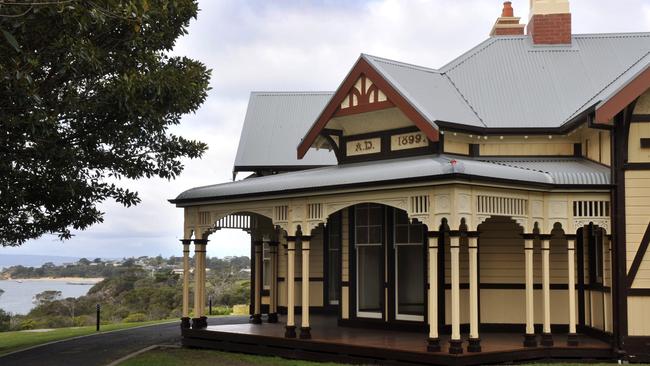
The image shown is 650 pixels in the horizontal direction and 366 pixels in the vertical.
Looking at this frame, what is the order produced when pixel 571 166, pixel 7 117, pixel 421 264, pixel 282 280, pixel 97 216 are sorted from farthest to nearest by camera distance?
pixel 282 280, pixel 97 216, pixel 421 264, pixel 571 166, pixel 7 117

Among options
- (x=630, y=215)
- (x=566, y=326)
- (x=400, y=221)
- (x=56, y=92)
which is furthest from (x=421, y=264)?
(x=56, y=92)

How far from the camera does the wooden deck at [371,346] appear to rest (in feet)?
45.5

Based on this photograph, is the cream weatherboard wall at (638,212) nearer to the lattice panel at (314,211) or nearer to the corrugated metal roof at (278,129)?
the lattice panel at (314,211)

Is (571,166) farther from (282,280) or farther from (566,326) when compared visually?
(282,280)

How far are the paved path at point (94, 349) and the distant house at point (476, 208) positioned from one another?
1.71 metres

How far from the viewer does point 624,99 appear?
14695 millimetres

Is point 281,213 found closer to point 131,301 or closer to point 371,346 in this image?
point 371,346

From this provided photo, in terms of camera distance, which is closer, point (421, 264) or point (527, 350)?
point (527, 350)

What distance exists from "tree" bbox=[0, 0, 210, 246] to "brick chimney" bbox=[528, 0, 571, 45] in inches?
345

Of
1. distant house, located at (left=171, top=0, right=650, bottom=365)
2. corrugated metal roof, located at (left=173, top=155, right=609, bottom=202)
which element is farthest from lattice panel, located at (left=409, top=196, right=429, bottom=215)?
corrugated metal roof, located at (left=173, top=155, right=609, bottom=202)

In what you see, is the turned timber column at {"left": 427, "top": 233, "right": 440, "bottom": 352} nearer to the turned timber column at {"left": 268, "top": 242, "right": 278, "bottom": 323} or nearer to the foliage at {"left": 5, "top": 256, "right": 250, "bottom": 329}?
the turned timber column at {"left": 268, "top": 242, "right": 278, "bottom": 323}

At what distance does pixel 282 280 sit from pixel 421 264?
7.76 m

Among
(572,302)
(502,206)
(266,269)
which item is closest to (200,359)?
(502,206)

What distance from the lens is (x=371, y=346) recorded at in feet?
48.5
